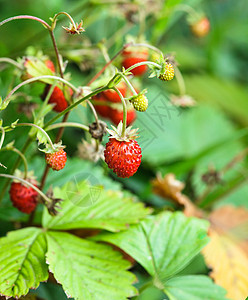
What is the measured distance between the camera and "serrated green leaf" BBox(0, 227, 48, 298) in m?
0.88

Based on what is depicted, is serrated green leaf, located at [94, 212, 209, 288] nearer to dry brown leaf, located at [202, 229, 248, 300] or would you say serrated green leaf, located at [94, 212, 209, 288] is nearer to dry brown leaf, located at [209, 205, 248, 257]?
dry brown leaf, located at [202, 229, 248, 300]

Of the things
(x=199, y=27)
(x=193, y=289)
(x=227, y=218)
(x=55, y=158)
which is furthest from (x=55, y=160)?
(x=199, y=27)

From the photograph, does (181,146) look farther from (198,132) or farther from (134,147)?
(134,147)

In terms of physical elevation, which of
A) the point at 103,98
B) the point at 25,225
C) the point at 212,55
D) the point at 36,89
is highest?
the point at 212,55

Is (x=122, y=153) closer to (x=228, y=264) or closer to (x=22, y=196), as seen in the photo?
(x=22, y=196)

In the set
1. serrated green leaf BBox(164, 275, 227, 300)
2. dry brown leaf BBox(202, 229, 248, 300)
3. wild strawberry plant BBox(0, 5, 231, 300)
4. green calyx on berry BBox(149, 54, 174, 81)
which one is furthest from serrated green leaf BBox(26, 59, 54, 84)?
dry brown leaf BBox(202, 229, 248, 300)

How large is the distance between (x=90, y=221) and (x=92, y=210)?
0.14 ft

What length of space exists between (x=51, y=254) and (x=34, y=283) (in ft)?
0.25

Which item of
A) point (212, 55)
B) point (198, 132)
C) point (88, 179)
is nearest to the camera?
point (88, 179)

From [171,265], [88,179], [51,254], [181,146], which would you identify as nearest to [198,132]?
[181,146]

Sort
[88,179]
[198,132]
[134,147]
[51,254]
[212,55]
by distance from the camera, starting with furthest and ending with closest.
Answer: [212,55], [198,132], [88,179], [51,254], [134,147]

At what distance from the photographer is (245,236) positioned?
145cm

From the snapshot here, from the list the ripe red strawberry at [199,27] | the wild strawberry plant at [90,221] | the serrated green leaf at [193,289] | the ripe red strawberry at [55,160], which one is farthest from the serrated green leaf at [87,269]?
the ripe red strawberry at [199,27]

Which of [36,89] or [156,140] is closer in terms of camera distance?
[36,89]
